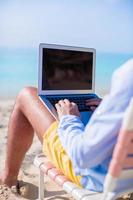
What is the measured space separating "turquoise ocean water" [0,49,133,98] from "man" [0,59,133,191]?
2912 mm

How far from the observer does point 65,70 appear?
5.74 feet

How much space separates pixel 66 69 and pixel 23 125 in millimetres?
334

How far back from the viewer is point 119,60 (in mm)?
4992

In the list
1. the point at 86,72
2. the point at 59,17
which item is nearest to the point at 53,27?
the point at 59,17

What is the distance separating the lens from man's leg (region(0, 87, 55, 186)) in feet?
4.83

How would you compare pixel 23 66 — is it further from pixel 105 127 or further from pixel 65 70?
pixel 105 127

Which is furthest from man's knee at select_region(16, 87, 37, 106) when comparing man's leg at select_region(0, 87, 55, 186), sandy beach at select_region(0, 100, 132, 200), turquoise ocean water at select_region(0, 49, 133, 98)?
turquoise ocean water at select_region(0, 49, 133, 98)

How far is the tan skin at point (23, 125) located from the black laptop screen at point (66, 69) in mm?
104

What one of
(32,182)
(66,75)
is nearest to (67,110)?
(66,75)

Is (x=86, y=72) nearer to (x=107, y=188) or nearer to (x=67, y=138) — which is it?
(x=67, y=138)

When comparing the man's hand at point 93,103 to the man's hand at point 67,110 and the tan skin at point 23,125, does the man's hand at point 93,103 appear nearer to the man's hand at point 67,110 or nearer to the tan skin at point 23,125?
the tan skin at point 23,125

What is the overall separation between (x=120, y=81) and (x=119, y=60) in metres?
4.17

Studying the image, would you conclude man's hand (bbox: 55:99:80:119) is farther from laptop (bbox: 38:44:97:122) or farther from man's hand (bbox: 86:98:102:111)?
man's hand (bbox: 86:98:102:111)

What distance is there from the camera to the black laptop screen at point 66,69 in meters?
1.69
